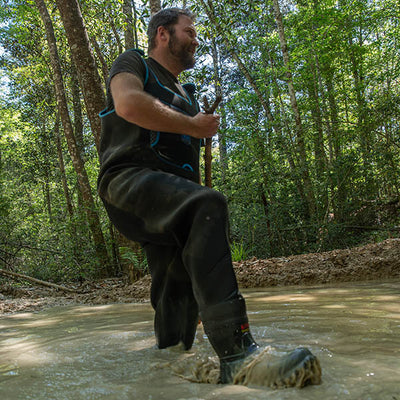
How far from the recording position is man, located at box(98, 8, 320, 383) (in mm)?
1785

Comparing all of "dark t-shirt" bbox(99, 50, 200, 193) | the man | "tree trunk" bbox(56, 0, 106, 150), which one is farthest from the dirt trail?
"dark t-shirt" bbox(99, 50, 200, 193)

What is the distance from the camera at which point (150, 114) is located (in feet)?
6.37

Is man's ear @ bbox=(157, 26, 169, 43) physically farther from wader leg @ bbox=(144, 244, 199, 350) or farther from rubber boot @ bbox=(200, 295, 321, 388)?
rubber boot @ bbox=(200, 295, 321, 388)

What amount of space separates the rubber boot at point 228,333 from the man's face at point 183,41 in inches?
61.2

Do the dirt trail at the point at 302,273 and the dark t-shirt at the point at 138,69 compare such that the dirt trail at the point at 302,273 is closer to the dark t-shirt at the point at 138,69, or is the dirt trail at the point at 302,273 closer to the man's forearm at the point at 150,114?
the dark t-shirt at the point at 138,69

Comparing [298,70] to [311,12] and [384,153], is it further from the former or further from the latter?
[384,153]

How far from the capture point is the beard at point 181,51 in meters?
2.48

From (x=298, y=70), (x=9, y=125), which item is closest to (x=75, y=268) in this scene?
(x=298, y=70)

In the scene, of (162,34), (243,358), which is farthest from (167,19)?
(243,358)

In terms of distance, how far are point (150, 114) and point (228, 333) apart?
3.51 ft

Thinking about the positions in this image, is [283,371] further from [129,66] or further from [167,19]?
[167,19]

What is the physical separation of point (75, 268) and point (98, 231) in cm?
99

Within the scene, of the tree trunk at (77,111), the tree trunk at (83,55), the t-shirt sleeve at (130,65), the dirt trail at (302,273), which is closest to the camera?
the t-shirt sleeve at (130,65)

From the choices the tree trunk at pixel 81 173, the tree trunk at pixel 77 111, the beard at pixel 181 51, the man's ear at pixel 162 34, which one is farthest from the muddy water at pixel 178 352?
the tree trunk at pixel 77 111
